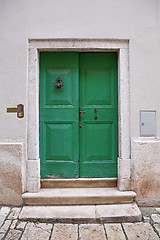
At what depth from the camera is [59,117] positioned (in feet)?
10.5

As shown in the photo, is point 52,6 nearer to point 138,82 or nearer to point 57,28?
point 57,28

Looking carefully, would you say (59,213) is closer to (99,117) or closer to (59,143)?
(59,143)

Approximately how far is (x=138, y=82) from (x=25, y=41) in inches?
74.1

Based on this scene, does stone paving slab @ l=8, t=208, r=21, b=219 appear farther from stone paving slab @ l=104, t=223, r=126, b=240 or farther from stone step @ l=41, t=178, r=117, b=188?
stone paving slab @ l=104, t=223, r=126, b=240

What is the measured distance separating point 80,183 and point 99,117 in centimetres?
114

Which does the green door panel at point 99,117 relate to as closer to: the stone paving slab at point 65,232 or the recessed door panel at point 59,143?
the recessed door panel at point 59,143

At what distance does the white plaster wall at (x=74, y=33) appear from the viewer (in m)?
2.99

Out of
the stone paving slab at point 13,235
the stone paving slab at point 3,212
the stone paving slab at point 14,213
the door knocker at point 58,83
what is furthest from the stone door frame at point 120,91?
the stone paving slab at point 13,235

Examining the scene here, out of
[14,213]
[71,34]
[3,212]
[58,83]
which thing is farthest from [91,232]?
[71,34]

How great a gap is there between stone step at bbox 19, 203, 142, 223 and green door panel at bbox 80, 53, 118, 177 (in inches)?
22.0

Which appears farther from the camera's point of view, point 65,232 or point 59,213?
point 59,213

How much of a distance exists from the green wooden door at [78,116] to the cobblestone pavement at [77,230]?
80 centimetres

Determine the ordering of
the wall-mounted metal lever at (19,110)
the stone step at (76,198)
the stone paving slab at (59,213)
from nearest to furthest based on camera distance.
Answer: the stone paving slab at (59,213) → the stone step at (76,198) → the wall-mounted metal lever at (19,110)

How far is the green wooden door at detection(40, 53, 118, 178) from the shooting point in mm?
3197
